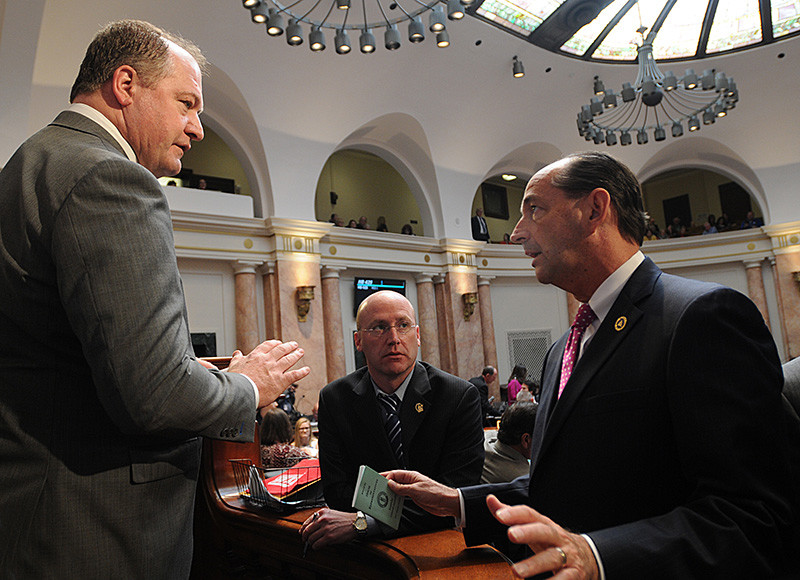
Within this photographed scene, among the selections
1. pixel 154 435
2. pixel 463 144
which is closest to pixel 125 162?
pixel 154 435

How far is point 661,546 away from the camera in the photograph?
1.13 meters

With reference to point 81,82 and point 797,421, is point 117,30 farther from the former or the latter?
point 797,421

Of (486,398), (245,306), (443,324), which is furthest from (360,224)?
(486,398)

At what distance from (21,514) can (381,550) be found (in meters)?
1.08

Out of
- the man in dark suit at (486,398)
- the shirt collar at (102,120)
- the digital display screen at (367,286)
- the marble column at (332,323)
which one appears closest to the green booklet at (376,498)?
the shirt collar at (102,120)

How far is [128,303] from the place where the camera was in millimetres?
1269

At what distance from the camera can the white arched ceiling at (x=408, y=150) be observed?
13.5 meters

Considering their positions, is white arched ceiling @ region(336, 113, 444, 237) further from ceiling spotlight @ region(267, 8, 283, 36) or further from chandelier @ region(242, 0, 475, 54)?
ceiling spotlight @ region(267, 8, 283, 36)

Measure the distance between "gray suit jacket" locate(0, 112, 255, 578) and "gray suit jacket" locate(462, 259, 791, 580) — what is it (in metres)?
0.87

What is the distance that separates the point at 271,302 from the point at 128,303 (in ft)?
35.1

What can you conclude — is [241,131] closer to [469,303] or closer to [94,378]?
[469,303]

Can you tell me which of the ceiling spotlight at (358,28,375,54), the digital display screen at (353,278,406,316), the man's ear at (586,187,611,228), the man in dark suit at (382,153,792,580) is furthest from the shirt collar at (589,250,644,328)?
the digital display screen at (353,278,406,316)

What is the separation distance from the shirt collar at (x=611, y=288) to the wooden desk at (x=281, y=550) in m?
0.79

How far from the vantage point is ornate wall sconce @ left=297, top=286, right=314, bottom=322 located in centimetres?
1170
